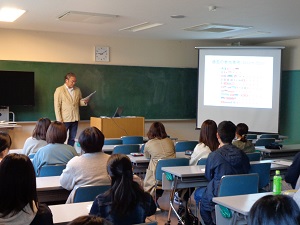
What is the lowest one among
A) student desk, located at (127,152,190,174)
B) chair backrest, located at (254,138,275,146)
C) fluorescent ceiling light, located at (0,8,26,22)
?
student desk, located at (127,152,190,174)

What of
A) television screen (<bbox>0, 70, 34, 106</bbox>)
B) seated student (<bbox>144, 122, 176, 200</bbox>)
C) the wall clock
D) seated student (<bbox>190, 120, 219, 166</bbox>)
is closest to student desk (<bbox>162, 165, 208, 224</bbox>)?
seated student (<bbox>190, 120, 219, 166</bbox>)

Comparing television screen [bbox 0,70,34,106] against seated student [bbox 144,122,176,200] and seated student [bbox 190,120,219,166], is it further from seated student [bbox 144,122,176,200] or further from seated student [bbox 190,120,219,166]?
seated student [bbox 190,120,219,166]

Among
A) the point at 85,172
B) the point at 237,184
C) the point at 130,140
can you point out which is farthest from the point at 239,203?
the point at 130,140

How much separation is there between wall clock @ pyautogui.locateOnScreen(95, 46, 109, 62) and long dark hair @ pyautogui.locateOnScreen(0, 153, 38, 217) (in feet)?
23.0

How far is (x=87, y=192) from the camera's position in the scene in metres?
3.01

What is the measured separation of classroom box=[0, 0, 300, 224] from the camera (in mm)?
8344

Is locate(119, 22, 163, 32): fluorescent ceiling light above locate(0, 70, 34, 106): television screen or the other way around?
above

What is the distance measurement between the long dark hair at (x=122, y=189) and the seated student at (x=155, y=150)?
2.31 metres

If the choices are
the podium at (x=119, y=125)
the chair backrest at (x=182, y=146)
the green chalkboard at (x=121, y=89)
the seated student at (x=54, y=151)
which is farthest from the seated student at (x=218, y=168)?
the green chalkboard at (x=121, y=89)

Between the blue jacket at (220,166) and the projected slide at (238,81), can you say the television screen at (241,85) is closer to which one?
the projected slide at (238,81)

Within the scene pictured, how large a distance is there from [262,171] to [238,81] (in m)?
5.23

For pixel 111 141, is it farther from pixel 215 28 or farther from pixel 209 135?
pixel 215 28

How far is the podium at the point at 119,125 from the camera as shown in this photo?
8367 millimetres

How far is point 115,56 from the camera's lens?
9297 mm
